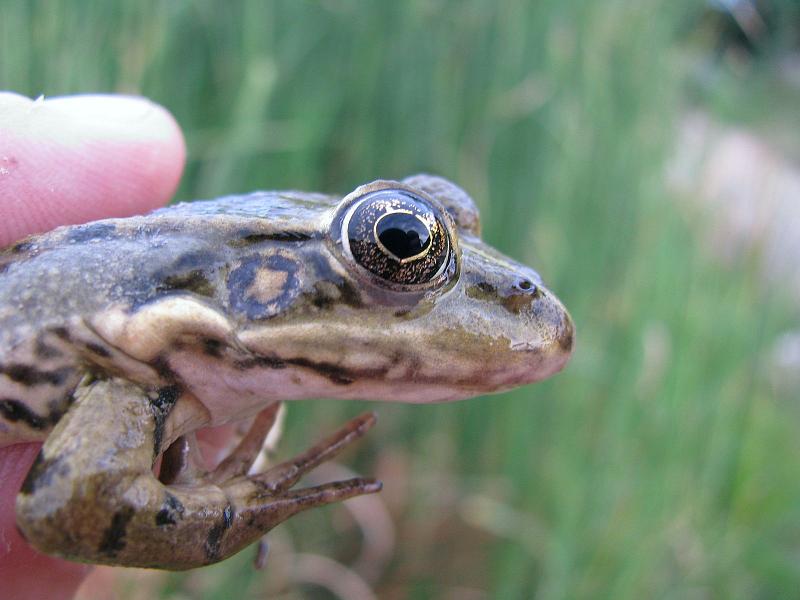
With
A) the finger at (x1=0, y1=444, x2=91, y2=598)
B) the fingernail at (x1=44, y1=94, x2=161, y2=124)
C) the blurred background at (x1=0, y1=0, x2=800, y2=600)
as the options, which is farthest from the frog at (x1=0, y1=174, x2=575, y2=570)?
the blurred background at (x1=0, y1=0, x2=800, y2=600)

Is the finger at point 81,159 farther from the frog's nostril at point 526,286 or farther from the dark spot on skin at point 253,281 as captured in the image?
the frog's nostril at point 526,286

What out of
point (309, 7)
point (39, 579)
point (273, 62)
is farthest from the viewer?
point (309, 7)

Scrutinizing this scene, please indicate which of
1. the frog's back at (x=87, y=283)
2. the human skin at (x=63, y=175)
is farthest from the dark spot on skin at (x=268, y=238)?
the human skin at (x=63, y=175)

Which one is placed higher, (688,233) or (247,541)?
(688,233)

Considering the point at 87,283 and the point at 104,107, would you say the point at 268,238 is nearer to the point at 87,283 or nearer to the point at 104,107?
the point at 87,283

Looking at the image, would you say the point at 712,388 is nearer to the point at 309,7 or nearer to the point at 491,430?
the point at 491,430

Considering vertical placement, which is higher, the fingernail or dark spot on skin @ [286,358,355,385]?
the fingernail

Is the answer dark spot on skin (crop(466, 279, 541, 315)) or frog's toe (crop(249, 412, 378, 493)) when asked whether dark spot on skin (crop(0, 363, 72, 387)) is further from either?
dark spot on skin (crop(466, 279, 541, 315))

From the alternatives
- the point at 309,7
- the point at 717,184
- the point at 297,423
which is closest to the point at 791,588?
the point at 717,184
